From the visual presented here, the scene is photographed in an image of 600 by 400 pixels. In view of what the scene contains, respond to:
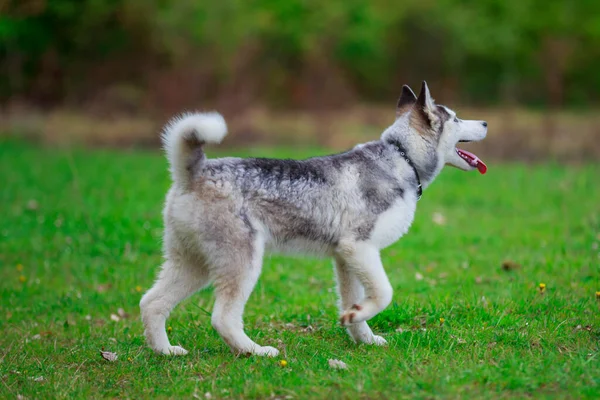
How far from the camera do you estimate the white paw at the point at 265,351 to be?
5.30 meters

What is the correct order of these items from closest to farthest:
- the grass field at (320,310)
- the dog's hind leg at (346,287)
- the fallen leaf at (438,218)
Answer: the grass field at (320,310), the dog's hind leg at (346,287), the fallen leaf at (438,218)

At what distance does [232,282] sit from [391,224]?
4.26ft

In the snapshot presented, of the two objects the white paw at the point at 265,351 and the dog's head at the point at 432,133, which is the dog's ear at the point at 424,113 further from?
the white paw at the point at 265,351

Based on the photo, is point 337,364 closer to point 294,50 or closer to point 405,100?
point 405,100

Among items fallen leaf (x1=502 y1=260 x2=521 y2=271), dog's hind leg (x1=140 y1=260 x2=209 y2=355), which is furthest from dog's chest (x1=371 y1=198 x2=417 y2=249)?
fallen leaf (x1=502 y1=260 x2=521 y2=271)

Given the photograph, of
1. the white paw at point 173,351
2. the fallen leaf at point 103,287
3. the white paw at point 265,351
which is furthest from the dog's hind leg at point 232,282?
the fallen leaf at point 103,287

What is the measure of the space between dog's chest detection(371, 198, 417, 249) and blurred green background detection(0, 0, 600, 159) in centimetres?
1464

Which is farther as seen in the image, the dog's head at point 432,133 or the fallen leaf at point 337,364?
the dog's head at point 432,133

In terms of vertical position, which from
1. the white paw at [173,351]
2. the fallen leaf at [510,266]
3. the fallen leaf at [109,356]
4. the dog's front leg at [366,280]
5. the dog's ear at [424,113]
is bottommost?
the fallen leaf at [109,356]

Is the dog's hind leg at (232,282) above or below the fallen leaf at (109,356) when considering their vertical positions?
above

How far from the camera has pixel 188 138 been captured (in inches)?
203

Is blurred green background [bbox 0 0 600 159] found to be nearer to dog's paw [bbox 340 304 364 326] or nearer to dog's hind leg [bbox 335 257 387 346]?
dog's hind leg [bbox 335 257 387 346]

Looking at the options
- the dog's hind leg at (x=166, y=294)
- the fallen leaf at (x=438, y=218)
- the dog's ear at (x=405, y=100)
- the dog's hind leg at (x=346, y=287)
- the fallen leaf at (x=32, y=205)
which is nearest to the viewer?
the dog's hind leg at (x=166, y=294)

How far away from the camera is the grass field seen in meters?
4.70
